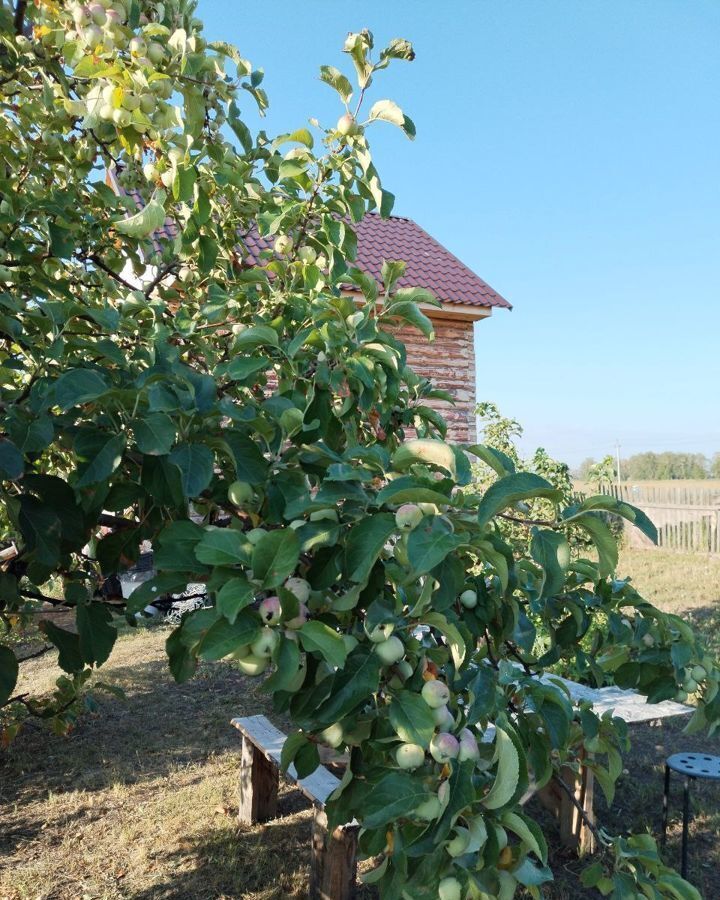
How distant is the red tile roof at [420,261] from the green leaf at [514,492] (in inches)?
257

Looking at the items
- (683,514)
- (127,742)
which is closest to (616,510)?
(127,742)

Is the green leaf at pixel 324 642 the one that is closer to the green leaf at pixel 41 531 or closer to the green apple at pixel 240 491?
the green apple at pixel 240 491

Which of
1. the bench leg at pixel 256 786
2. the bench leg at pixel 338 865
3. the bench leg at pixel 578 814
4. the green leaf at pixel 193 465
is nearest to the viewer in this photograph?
the green leaf at pixel 193 465

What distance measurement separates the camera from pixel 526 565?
1336 mm

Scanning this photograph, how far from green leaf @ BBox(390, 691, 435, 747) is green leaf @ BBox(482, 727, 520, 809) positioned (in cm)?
9

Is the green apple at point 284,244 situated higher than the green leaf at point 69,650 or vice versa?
the green apple at point 284,244

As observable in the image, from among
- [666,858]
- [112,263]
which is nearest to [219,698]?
[666,858]

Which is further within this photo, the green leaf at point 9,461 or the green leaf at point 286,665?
the green leaf at point 9,461

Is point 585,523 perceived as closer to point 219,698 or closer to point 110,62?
point 110,62

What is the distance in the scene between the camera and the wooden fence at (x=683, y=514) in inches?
524

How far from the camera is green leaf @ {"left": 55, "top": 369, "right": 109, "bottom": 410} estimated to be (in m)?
0.99

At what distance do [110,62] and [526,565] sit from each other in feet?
4.14

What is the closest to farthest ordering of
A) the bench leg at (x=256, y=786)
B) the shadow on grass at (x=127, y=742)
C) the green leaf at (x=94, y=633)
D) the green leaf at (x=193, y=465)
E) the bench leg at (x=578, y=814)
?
the green leaf at (x=193, y=465)
the green leaf at (x=94, y=633)
the bench leg at (x=578, y=814)
the bench leg at (x=256, y=786)
the shadow on grass at (x=127, y=742)

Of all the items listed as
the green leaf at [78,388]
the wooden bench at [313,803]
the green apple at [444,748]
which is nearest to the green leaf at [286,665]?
the green apple at [444,748]
